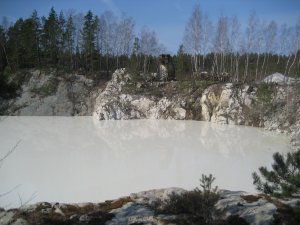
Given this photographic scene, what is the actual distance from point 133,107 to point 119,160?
2168 cm

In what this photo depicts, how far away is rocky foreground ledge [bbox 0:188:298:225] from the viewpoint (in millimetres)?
5711

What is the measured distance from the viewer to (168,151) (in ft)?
59.7

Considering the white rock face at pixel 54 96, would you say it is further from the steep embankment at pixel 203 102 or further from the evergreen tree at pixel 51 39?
the evergreen tree at pixel 51 39

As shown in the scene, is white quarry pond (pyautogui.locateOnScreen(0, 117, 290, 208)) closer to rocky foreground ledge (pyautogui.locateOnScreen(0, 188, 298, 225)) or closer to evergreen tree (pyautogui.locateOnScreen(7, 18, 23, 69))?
rocky foreground ledge (pyautogui.locateOnScreen(0, 188, 298, 225))

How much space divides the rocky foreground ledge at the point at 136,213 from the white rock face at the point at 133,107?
28.0m

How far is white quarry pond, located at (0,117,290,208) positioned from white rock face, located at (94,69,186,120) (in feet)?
32.0

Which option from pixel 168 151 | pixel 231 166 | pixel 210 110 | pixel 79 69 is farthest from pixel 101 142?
pixel 79 69

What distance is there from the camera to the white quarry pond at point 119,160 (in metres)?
11.6

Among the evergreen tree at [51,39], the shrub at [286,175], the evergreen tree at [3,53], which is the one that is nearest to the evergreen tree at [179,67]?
the evergreen tree at [51,39]

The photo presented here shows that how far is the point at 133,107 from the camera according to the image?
122 feet

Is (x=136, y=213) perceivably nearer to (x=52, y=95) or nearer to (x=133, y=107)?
(x=133, y=107)

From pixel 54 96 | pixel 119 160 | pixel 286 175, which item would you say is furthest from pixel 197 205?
pixel 54 96

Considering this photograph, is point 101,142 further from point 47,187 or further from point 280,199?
point 280,199

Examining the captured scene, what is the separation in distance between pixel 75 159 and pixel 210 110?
20.9m
